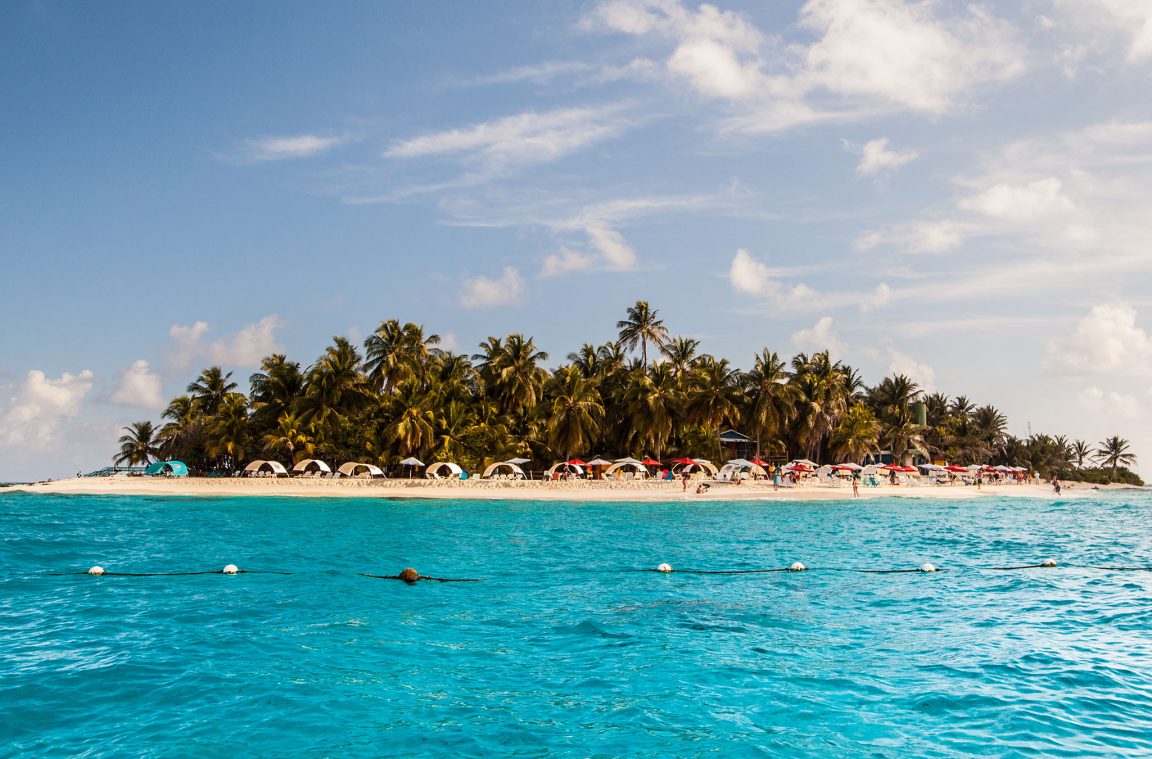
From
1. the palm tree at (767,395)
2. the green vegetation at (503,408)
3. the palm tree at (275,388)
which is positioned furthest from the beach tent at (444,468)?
the palm tree at (767,395)

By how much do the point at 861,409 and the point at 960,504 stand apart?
76.9 feet

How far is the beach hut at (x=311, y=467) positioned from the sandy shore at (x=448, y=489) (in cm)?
237

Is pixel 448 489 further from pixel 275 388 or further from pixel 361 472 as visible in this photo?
pixel 275 388

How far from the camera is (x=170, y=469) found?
66.9 metres

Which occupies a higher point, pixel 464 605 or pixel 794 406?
pixel 794 406

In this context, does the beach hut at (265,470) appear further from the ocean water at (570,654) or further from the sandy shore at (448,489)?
the ocean water at (570,654)

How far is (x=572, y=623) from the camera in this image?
49.1ft

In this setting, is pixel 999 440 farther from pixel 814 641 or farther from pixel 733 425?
pixel 814 641

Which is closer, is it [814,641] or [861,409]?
[814,641]

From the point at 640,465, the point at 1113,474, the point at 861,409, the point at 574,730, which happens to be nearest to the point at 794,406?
the point at 861,409

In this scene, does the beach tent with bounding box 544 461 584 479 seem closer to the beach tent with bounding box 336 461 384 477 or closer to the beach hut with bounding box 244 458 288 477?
the beach tent with bounding box 336 461 384 477

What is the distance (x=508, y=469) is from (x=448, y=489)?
9.42 m

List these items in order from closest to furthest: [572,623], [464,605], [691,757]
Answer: [691,757]
[572,623]
[464,605]

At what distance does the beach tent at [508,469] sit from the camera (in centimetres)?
6241
